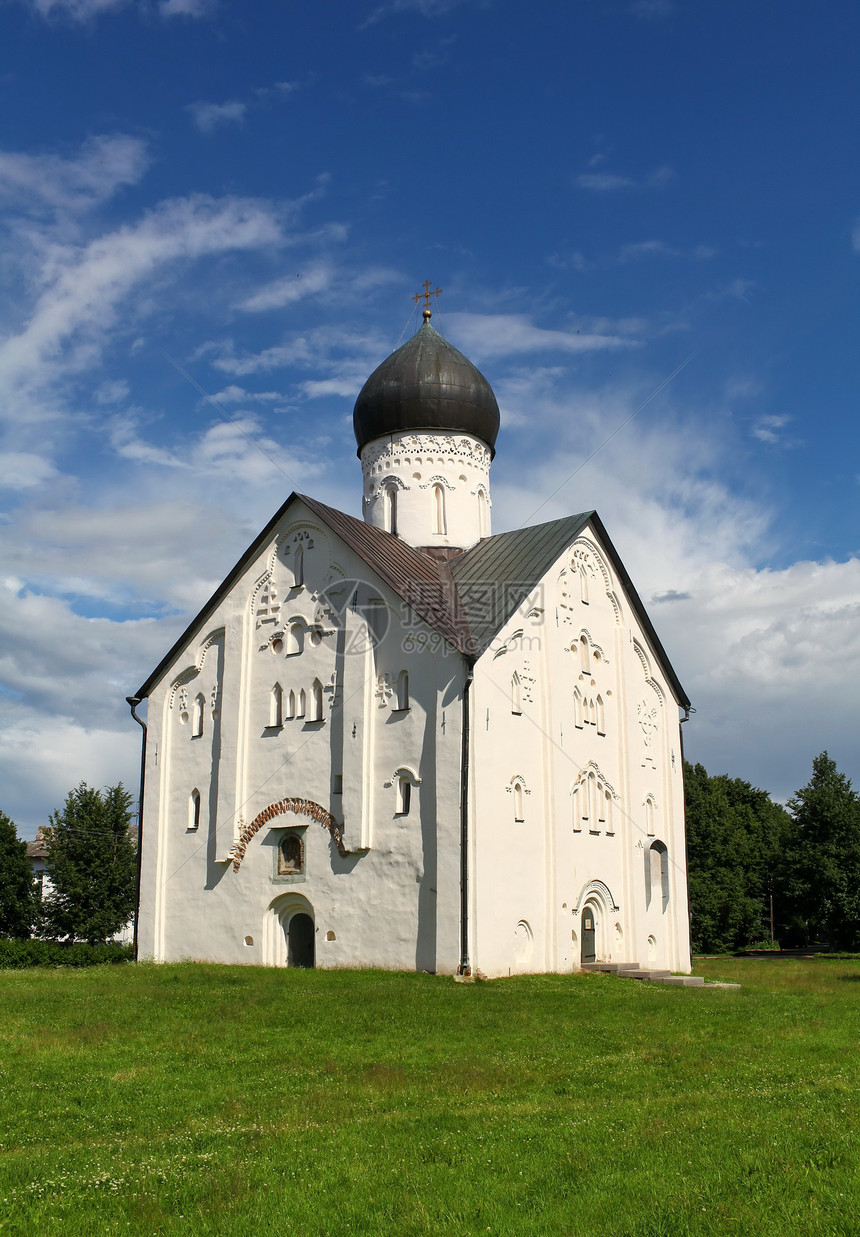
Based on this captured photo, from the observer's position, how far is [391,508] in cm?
2603

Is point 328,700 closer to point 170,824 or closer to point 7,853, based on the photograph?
point 170,824

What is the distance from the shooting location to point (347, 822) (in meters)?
19.9

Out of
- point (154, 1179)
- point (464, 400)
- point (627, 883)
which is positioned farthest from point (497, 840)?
point (154, 1179)

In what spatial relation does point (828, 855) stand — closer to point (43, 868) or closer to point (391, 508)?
point (391, 508)

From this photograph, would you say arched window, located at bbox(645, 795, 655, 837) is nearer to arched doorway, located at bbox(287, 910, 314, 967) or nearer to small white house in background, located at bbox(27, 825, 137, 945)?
arched doorway, located at bbox(287, 910, 314, 967)

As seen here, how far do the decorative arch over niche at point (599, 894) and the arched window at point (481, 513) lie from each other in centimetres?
897

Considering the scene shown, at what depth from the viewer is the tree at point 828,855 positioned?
35.6 m

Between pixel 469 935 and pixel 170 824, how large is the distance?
8.82 m

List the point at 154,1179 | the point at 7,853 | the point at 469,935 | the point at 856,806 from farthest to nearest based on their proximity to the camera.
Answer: the point at 856,806
the point at 7,853
the point at 469,935
the point at 154,1179

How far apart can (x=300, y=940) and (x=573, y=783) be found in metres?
6.41

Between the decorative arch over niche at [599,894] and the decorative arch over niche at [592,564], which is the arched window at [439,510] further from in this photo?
the decorative arch over niche at [599,894]

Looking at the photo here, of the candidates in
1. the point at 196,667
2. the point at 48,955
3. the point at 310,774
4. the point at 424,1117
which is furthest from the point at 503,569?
the point at 424,1117

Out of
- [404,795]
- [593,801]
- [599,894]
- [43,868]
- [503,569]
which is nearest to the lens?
[404,795]

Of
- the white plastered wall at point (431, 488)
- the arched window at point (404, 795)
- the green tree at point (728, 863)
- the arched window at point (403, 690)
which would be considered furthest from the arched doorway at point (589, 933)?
the green tree at point (728, 863)
